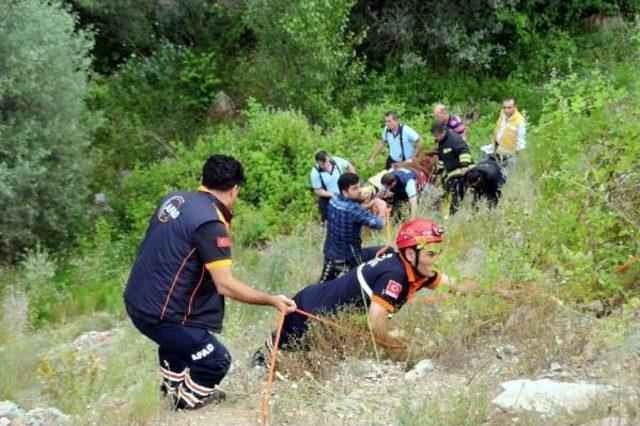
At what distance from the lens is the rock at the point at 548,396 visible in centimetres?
412

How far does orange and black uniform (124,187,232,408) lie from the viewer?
4.91 meters

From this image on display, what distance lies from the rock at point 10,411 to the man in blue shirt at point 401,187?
5.22m

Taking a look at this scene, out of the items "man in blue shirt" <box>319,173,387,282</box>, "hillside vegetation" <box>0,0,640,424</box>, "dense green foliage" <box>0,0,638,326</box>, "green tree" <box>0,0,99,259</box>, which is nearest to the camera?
"hillside vegetation" <box>0,0,640,424</box>

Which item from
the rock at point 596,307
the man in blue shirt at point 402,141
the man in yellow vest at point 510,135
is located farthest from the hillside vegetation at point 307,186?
the man in blue shirt at point 402,141

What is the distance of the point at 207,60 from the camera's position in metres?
20.2

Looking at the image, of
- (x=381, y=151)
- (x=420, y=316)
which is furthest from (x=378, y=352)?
(x=381, y=151)

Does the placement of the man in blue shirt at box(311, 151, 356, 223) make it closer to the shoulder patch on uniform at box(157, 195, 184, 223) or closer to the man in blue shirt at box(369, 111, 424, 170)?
the man in blue shirt at box(369, 111, 424, 170)

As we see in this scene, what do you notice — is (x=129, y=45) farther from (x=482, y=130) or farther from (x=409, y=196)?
(x=409, y=196)

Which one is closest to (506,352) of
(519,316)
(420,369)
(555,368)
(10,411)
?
(519,316)

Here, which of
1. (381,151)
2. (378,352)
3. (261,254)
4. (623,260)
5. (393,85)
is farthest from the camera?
(393,85)

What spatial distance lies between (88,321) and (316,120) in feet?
25.3

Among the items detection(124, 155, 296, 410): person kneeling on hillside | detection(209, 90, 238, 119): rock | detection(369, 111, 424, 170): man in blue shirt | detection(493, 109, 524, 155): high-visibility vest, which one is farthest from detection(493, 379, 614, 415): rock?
detection(209, 90, 238, 119): rock

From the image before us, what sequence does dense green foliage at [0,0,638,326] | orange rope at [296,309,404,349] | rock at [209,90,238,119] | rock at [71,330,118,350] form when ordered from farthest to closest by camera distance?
rock at [209,90,238,119], dense green foliage at [0,0,638,326], rock at [71,330,118,350], orange rope at [296,309,404,349]

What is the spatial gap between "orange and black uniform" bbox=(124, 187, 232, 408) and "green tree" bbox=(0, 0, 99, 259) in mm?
7489
